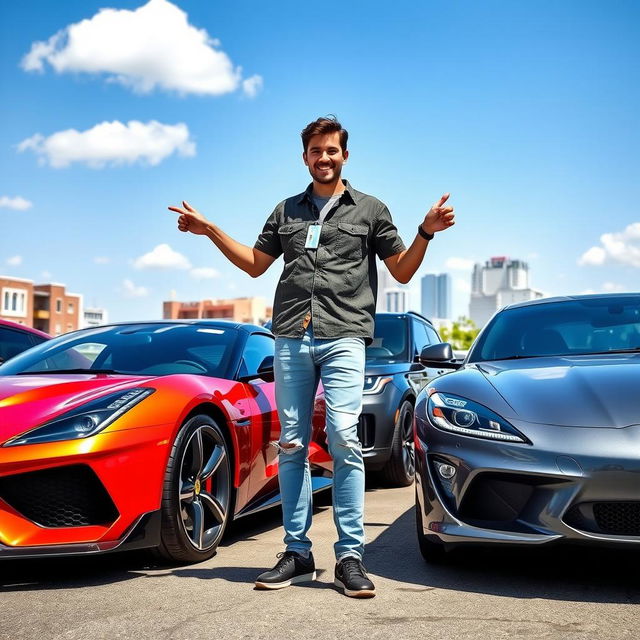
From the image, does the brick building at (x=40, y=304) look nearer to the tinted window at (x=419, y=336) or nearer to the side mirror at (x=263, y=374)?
the tinted window at (x=419, y=336)

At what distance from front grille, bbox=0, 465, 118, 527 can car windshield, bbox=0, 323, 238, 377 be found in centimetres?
112

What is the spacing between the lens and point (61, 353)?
511cm

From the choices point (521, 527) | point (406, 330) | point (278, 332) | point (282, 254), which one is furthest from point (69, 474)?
point (406, 330)

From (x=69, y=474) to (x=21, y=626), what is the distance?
→ 0.71 metres

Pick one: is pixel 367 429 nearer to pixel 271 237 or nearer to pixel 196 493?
pixel 196 493

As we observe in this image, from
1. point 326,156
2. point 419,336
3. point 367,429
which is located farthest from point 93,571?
point 419,336

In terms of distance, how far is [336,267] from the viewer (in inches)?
157

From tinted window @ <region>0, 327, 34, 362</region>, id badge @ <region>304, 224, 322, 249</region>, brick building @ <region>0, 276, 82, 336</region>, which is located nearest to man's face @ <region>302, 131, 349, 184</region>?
id badge @ <region>304, 224, 322, 249</region>

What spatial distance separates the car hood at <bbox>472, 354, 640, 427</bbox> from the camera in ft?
11.7

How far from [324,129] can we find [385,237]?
1.91 ft

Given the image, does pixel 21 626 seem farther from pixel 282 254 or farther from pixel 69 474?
pixel 282 254

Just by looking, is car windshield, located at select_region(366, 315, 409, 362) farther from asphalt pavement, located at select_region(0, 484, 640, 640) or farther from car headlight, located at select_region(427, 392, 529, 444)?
car headlight, located at select_region(427, 392, 529, 444)

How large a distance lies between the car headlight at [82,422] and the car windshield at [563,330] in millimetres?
2033

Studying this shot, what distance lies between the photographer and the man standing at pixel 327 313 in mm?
3838
